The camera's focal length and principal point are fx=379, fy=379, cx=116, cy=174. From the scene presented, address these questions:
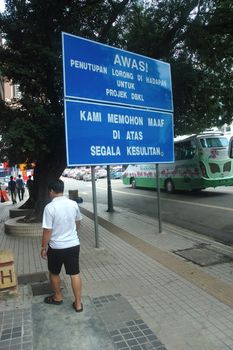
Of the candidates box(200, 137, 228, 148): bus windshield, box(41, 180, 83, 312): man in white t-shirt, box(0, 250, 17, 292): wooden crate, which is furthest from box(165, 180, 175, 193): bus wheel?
box(41, 180, 83, 312): man in white t-shirt

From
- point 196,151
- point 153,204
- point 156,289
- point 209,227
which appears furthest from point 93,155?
point 196,151

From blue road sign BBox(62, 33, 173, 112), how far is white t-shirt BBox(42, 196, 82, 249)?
3.67 m

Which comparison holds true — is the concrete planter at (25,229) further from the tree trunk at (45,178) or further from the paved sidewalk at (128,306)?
the paved sidewalk at (128,306)

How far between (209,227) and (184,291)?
19.4 feet

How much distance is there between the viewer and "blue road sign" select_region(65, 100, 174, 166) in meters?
7.91

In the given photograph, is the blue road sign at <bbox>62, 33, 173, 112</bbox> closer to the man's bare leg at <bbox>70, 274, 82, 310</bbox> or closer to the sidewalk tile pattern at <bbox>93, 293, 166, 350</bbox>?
the man's bare leg at <bbox>70, 274, 82, 310</bbox>

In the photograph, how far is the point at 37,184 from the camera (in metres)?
12.5

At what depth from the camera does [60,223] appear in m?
4.76

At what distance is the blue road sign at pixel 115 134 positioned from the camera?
791cm

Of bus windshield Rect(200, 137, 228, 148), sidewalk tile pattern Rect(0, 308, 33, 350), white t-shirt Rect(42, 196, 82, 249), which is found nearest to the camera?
sidewalk tile pattern Rect(0, 308, 33, 350)

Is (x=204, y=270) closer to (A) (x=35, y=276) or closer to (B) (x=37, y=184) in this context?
(A) (x=35, y=276)

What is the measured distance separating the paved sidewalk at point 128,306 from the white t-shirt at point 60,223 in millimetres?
858

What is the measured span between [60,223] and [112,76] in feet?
16.4

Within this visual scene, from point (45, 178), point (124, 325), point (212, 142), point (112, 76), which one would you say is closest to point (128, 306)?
point (124, 325)
